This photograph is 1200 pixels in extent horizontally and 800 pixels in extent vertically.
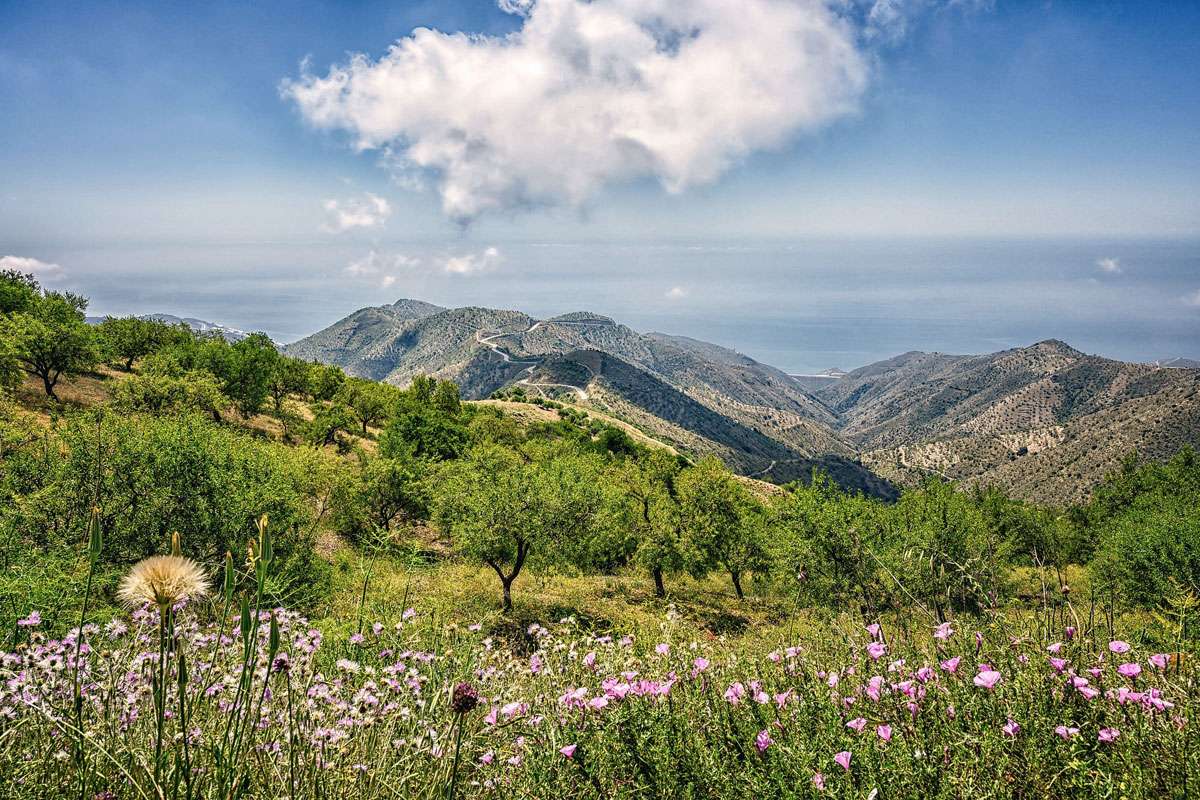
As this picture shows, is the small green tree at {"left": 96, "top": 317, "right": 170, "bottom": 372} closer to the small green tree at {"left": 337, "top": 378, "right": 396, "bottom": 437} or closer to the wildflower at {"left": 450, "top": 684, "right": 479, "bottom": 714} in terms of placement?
the small green tree at {"left": 337, "top": 378, "right": 396, "bottom": 437}

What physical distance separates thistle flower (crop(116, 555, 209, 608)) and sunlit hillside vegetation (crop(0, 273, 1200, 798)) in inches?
0.5

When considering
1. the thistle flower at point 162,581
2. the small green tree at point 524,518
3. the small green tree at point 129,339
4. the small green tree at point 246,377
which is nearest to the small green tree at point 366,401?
the small green tree at point 246,377

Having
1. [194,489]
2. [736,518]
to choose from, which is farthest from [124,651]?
Result: [736,518]

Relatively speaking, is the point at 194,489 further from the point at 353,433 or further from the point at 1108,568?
the point at 1108,568

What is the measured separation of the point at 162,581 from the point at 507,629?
22239 mm

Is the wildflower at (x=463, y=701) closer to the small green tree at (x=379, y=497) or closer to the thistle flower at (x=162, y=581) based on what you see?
the thistle flower at (x=162, y=581)

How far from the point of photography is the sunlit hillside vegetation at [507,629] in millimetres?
A: 2562

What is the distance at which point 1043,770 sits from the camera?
251 cm

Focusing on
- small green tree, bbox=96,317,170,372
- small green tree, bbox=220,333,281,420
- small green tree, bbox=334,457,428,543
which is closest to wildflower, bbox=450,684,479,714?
small green tree, bbox=334,457,428,543

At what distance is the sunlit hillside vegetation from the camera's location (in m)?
2.56

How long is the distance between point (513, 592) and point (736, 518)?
44.0 ft

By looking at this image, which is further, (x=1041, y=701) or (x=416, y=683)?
(x=416, y=683)

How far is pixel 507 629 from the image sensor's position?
22.0 meters

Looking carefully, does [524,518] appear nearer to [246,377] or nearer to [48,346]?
[48,346]
